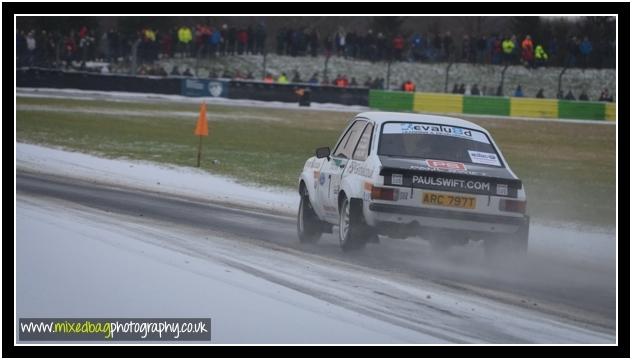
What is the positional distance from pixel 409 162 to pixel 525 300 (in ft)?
6.67

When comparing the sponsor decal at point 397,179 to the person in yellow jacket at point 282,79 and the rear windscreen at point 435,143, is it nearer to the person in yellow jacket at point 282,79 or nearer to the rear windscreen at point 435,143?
the rear windscreen at point 435,143

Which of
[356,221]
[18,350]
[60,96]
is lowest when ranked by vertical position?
[18,350]

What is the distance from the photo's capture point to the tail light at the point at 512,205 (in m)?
10.2

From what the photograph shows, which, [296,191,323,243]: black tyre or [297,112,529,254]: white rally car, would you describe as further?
[296,191,323,243]: black tyre

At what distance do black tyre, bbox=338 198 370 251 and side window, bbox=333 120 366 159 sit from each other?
824 mm

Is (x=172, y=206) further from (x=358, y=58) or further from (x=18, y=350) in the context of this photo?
(x=358, y=58)

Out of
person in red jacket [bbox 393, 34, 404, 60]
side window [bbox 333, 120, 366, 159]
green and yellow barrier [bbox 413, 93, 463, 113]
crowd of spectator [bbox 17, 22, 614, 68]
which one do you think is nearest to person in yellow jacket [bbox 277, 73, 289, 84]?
crowd of spectator [bbox 17, 22, 614, 68]

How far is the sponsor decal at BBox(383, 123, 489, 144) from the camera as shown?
11.0 metres

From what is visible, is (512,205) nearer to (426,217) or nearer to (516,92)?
(426,217)

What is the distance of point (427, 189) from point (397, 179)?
0.30 metres

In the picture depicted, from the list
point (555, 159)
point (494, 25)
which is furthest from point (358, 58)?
point (555, 159)

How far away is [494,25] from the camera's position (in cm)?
3459

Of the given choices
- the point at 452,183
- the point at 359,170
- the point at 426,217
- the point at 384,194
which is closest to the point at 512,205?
the point at 452,183

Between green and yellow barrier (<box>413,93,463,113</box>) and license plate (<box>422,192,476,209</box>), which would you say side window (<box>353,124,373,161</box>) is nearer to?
license plate (<box>422,192,476,209</box>)
